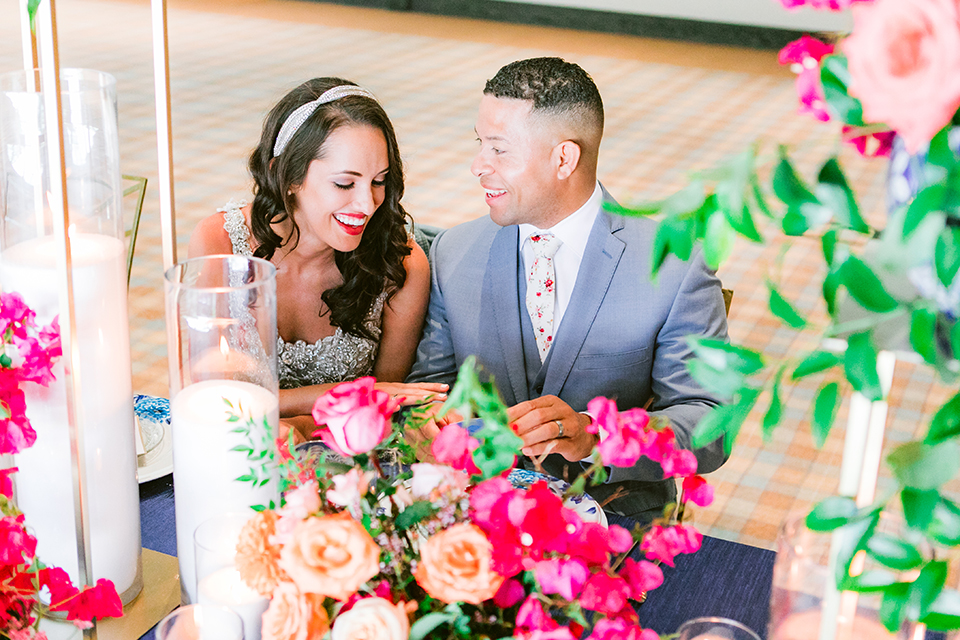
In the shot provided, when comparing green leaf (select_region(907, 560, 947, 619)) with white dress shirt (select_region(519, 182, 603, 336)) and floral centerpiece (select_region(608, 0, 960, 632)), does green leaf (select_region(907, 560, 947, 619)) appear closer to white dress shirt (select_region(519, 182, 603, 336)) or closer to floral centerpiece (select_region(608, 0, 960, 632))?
floral centerpiece (select_region(608, 0, 960, 632))

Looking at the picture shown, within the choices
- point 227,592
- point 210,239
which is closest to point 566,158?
point 210,239

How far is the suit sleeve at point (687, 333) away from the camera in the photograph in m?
1.98

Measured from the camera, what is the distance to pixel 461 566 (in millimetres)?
687

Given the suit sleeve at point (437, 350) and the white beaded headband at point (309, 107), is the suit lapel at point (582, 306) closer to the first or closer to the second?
the suit sleeve at point (437, 350)

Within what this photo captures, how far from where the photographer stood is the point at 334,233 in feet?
7.07

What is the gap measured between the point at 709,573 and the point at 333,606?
0.71 meters

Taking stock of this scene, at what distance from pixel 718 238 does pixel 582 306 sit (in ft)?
5.14

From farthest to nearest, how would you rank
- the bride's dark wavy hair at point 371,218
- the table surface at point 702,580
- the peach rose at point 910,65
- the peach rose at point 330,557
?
1. the bride's dark wavy hair at point 371,218
2. the table surface at point 702,580
3. the peach rose at point 330,557
4. the peach rose at point 910,65

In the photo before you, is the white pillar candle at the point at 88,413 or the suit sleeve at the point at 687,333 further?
the suit sleeve at the point at 687,333

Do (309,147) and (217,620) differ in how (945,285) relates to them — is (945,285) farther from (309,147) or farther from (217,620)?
(309,147)

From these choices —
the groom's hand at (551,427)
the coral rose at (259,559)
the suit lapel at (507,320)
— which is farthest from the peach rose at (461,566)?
the suit lapel at (507,320)

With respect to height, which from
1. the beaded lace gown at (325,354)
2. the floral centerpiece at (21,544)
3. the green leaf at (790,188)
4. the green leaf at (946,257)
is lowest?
the beaded lace gown at (325,354)

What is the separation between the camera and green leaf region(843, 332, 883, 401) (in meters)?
0.47

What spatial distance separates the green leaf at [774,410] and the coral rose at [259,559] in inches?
16.3
